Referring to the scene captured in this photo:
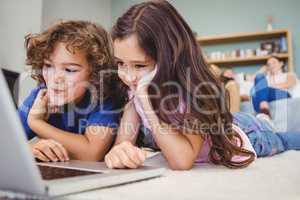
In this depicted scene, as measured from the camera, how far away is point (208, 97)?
701mm

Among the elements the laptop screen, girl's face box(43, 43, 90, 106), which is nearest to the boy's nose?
girl's face box(43, 43, 90, 106)

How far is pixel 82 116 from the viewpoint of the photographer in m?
0.90

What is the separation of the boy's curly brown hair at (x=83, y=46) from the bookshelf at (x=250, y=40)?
2.86 meters

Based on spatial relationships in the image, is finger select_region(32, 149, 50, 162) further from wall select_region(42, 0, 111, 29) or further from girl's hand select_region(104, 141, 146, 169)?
wall select_region(42, 0, 111, 29)

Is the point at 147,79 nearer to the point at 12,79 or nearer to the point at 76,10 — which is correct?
the point at 12,79

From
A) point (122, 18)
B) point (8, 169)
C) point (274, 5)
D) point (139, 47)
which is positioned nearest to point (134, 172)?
point (8, 169)

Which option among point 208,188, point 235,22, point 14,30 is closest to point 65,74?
point 208,188

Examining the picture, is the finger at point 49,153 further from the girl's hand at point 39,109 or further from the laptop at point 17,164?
the laptop at point 17,164

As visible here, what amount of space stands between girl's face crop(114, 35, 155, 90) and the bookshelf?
3.03 meters

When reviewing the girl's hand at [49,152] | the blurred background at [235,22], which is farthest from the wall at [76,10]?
the girl's hand at [49,152]

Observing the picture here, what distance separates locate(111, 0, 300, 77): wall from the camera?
390cm

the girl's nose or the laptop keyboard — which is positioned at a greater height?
the girl's nose

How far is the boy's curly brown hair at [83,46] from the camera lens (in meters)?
0.87

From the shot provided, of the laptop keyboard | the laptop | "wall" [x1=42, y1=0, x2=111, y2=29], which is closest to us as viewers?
the laptop
